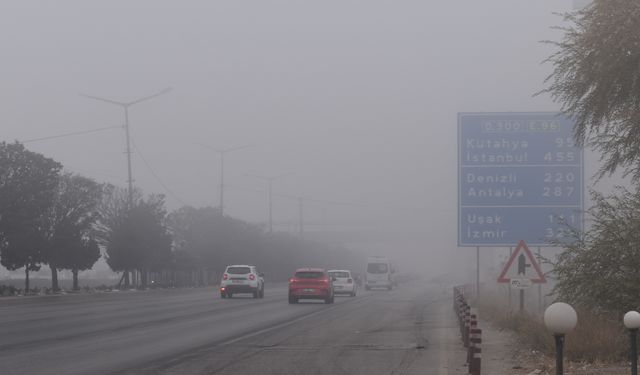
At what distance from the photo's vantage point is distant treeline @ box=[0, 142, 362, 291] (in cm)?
5556

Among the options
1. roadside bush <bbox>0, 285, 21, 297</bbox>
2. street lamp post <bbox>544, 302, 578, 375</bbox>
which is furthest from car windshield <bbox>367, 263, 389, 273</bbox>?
street lamp post <bbox>544, 302, 578, 375</bbox>

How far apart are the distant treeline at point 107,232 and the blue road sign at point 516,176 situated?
1197 inches

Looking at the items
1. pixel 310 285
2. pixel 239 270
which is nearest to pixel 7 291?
pixel 239 270

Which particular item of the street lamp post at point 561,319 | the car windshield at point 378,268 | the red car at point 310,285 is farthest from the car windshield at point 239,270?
the street lamp post at point 561,319

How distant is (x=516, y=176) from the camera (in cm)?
3108

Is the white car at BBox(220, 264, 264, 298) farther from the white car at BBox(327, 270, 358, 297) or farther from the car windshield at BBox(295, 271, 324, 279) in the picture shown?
the white car at BBox(327, 270, 358, 297)

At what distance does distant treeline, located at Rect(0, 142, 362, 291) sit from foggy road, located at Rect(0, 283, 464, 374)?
19.5 meters

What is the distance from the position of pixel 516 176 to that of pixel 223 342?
12.0 meters

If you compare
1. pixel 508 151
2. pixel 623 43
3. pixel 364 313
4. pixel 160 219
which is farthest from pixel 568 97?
pixel 160 219

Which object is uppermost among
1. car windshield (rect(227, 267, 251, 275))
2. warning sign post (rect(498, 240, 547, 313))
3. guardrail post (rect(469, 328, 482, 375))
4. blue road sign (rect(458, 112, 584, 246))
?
blue road sign (rect(458, 112, 584, 246))

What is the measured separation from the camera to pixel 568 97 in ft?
56.6

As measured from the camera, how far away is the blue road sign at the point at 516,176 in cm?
3048

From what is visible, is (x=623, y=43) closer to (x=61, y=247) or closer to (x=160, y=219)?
(x=61, y=247)

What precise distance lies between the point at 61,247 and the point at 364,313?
26545mm
